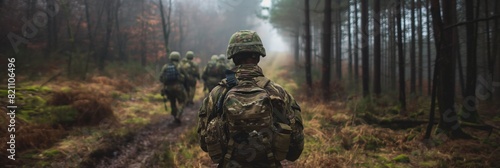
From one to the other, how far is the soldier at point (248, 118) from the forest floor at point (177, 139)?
2657 millimetres

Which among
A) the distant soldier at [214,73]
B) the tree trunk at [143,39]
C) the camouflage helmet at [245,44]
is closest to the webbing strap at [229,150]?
the camouflage helmet at [245,44]

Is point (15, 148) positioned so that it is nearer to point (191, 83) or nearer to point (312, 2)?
point (191, 83)

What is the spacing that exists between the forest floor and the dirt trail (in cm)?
2

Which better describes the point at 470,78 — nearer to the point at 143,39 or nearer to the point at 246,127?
the point at 246,127

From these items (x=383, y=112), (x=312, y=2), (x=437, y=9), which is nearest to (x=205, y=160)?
(x=437, y=9)

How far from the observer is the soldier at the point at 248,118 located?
242 centimetres

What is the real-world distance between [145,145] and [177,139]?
0.79 m

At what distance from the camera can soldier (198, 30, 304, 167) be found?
2420 millimetres

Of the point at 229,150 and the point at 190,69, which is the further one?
the point at 190,69

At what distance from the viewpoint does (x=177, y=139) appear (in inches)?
291

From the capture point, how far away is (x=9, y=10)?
1167 centimetres

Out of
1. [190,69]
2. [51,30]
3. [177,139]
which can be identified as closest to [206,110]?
[177,139]

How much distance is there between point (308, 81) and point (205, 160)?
A: 8303mm

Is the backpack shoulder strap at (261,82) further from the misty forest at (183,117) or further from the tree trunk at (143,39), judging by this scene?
the tree trunk at (143,39)
